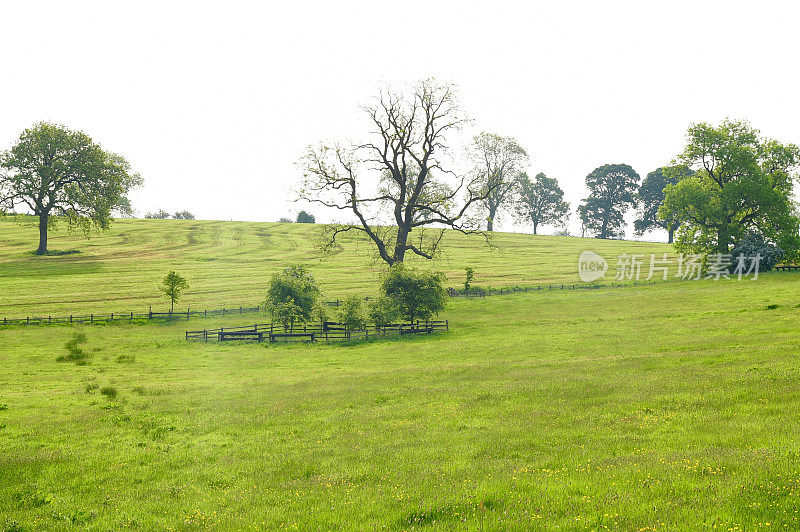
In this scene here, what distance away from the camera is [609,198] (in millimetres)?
135375

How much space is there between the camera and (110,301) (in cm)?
5862

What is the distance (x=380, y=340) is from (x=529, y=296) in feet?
76.8

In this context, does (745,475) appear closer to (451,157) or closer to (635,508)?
(635,508)

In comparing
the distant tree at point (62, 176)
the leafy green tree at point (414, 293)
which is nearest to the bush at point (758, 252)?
the leafy green tree at point (414, 293)

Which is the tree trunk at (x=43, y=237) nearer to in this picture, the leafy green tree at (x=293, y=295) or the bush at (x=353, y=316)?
the leafy green tree at (x=293, y=295)

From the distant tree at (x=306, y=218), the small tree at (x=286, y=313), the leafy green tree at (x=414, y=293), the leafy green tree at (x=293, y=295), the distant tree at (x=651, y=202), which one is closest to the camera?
the leafy green tree at (x=414, y=293)

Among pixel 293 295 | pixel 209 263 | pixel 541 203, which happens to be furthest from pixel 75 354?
pixel 541 203

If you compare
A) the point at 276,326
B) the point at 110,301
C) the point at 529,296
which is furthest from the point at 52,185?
the point at 529,296

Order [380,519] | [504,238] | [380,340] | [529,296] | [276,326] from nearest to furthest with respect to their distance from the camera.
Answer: [380,519], [380,340], [276,326], [529,296], [504,238]

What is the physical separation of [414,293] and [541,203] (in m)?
102

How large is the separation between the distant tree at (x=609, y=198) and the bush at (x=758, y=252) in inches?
3003

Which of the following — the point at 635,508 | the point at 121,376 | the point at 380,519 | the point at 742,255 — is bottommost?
the point at 121,376

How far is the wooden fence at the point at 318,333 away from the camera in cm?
4156

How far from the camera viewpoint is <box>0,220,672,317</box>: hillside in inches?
2400
